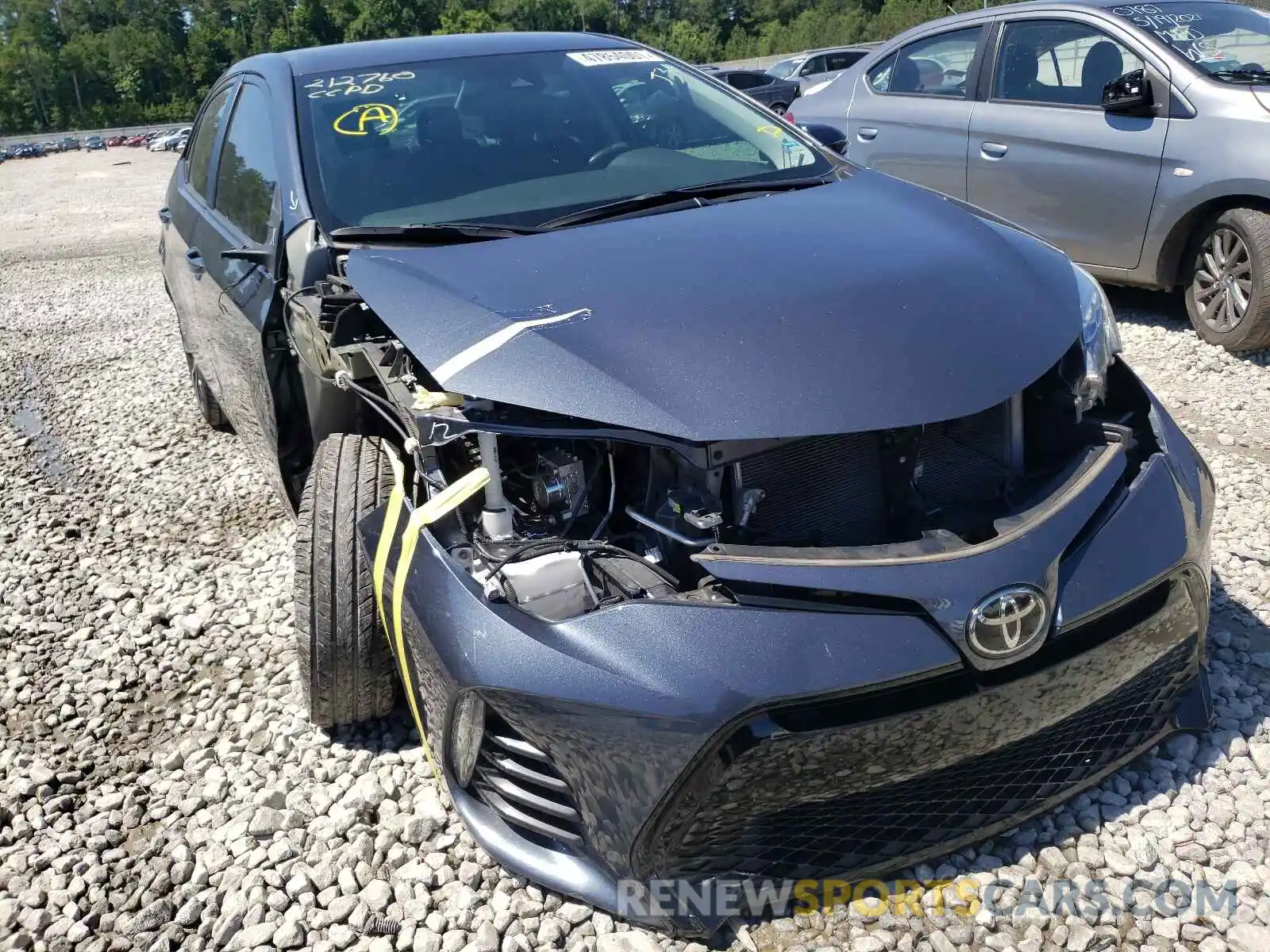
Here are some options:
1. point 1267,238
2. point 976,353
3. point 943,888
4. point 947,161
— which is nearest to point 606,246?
point 976,353

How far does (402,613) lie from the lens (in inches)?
84.0

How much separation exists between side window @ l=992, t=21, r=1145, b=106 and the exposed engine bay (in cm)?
350

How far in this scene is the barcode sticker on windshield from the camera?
3541 mm

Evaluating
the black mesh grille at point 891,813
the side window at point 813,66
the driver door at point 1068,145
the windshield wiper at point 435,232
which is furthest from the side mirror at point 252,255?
the side window at point 813,66

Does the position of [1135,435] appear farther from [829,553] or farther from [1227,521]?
[1227,521]

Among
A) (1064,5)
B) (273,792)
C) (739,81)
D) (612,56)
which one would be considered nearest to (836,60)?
(739,81)

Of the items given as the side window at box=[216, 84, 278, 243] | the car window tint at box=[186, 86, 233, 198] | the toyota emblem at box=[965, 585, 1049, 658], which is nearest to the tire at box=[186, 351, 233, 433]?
the car window tint at box=[186, 86, 233, 198]

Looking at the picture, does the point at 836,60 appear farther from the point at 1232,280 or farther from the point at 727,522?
the point at 727,522

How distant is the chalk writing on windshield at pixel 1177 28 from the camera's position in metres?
4.91

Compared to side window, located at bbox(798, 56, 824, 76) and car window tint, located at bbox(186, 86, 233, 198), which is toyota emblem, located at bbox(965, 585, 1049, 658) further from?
side window, located at bbox(798, 56, 824, 76)

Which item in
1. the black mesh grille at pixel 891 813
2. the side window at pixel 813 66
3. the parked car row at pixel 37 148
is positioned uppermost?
the black mesh grille at pixel 891 813

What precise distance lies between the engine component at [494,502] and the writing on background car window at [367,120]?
1360 mm

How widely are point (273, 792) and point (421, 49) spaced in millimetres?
2407

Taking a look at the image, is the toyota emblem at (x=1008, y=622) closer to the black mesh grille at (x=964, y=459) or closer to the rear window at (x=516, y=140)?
the black mesh grille at (x=964, y=459)
